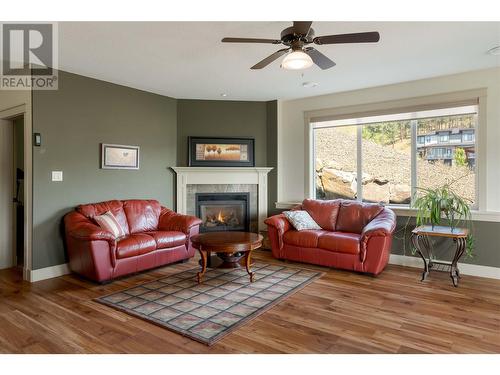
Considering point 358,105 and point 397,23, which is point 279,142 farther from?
point 397,23

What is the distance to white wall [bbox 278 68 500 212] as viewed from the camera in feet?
12.6

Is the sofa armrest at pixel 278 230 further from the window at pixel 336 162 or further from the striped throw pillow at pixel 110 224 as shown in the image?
the striped throw pillow at pixel 110 224

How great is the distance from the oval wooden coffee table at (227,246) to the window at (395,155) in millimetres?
2148

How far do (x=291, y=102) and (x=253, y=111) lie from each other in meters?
0.69

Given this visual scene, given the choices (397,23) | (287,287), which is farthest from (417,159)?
(287,287)

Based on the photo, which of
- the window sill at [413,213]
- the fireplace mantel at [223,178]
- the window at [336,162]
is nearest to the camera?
the window sill at [413,213]

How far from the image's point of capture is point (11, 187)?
14.0 feet

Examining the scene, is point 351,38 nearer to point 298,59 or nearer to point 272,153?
point 298,59

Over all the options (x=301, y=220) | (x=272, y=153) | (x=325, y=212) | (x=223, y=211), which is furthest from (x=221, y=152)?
(x=325, y=212)

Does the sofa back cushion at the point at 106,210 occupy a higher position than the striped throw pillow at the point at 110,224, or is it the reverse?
the sofa back cushion at the point at 106,210

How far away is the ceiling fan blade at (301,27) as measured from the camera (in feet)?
7.70

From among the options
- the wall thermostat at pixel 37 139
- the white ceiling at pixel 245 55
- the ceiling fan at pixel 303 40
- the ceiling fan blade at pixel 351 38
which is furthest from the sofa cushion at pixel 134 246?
the ceiling fan blade at pixel 351 38

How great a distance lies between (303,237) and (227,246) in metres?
1.27

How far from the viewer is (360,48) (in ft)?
10.6
